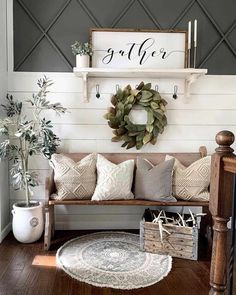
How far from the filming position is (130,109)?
3074 millimetres

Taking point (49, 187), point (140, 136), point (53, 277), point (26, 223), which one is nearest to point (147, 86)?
point (140, 136)

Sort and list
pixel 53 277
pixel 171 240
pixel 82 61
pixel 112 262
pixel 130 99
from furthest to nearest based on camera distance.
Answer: pixel 130 99
pixel 82 61
pixel 171 240
pixel 112 262
pixel 53 277

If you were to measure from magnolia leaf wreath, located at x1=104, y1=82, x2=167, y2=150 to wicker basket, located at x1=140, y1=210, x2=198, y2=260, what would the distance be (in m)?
0.89

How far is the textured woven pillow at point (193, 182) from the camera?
9.00 feet

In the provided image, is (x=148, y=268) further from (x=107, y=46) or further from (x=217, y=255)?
(x=107, y=46)

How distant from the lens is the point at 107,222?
3.21m

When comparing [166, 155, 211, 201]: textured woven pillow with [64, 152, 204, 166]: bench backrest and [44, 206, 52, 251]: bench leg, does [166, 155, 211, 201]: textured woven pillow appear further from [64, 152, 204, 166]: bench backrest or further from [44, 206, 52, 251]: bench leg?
→ [44, 206, 52, 251]: bench leg

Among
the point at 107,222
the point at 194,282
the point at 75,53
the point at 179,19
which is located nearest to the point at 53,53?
the point at 75,53

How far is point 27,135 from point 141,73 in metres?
1.19

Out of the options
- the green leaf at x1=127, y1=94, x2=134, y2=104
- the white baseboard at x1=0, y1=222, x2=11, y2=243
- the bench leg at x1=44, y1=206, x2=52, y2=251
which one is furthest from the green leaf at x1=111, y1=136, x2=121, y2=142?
the white baseboard at x1=0, y1=222, x2=11, y2=243

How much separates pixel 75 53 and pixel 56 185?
50.0 inches

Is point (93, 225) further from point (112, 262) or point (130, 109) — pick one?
point (130, 109)

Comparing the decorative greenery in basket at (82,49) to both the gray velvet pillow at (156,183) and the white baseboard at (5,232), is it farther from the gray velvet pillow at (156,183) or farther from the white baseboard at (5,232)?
the white baseboard at (5,232)

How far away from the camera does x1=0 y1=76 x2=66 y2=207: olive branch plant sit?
2.69m
